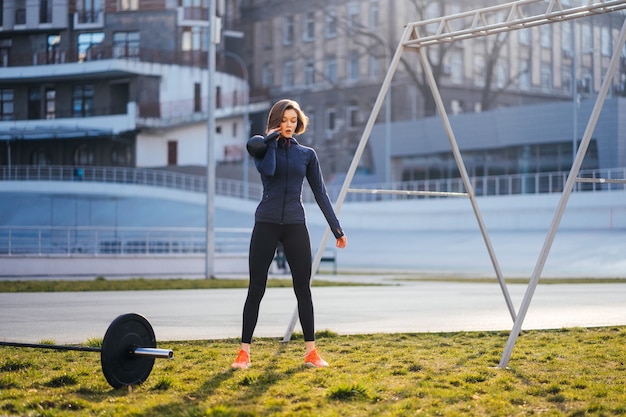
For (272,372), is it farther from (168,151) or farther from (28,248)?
(168,151)

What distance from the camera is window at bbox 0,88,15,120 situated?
55.9 m

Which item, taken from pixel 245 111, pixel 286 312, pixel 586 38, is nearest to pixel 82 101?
pixel 245 111

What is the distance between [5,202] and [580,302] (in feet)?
143

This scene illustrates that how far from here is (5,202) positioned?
5372 centimetres

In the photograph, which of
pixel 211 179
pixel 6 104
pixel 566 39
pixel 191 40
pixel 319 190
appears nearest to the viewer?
pixel 319 190

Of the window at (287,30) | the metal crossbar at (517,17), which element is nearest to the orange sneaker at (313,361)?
the metal crossbar at (517,17)

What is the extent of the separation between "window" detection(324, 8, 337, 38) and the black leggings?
60.8 m

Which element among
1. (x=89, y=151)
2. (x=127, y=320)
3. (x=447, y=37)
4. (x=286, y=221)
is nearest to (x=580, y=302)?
(x=447, y=37)

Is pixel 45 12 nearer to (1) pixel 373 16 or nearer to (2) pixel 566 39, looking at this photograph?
(1) pixel 373 16

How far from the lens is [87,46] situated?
61719mm

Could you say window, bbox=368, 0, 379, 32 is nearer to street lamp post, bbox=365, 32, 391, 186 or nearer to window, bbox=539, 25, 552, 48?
street lamp post, bbox=365, 32, 391, 186

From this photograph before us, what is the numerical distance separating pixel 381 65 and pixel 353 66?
3389mm

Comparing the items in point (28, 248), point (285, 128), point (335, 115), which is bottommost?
point (28, 248)

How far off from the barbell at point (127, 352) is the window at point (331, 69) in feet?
204
